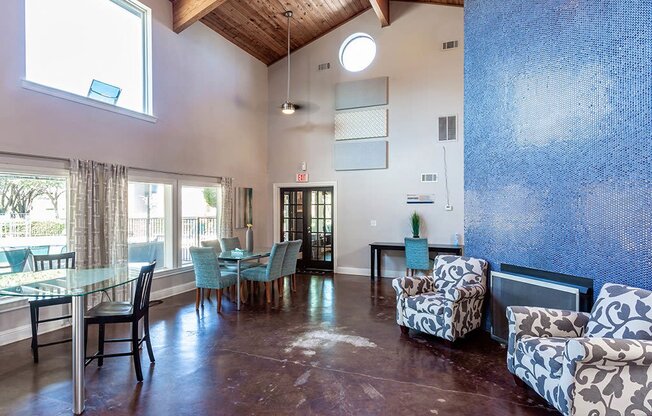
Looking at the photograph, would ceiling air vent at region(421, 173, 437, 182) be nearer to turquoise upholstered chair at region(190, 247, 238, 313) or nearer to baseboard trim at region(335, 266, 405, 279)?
→ baseboard trim at region(335, 266, 405, 279)

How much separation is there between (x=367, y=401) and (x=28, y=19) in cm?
530

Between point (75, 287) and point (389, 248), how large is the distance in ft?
17.5

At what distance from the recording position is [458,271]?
4059 millimetres

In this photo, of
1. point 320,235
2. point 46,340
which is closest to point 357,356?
point 46,340

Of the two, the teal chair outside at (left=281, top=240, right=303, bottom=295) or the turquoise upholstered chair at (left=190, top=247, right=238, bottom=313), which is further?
the teal chair outside at (left=281, top=240, right=303, bottom=295)

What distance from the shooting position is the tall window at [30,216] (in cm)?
382

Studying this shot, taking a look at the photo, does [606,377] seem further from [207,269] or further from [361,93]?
[361,93]

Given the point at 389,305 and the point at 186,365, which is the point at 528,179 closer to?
the point at 389,305

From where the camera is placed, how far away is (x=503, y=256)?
380cm

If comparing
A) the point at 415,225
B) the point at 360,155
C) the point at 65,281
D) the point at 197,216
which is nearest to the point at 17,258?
the point at 65,281

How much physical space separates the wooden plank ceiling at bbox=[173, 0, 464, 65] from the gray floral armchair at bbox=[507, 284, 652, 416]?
19.6ft

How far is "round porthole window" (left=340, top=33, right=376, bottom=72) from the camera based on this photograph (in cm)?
752

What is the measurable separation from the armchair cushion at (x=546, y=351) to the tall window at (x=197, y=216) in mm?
5379

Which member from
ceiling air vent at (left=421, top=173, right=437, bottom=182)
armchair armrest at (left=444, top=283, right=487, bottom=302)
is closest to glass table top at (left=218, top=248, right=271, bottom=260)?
armchair armrest at (left=444, top=283, right=487, bottom=302)
